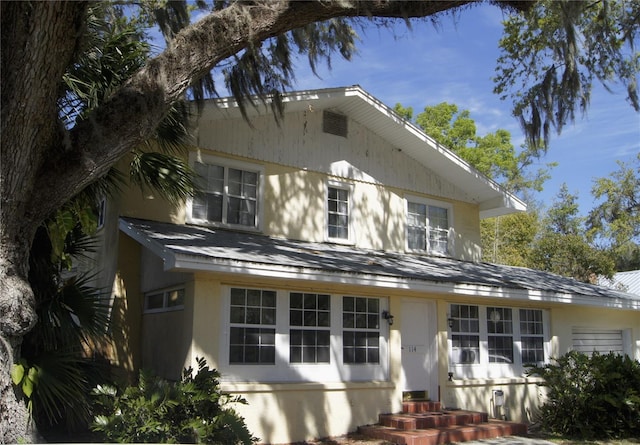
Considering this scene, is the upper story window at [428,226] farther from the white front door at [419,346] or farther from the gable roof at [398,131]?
the white front door at [419,346]

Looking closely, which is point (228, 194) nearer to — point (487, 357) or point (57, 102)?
point (57, 102)

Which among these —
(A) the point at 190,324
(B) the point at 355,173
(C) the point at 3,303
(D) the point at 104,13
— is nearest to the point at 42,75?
(C) the point at 3,303

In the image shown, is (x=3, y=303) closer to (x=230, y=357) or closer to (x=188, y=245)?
(x=188, y=245)

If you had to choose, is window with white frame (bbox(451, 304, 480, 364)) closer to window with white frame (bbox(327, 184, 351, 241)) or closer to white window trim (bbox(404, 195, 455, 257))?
white window trim (bbox(404, 195, 455, 257))

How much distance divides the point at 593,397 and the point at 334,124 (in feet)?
26.5

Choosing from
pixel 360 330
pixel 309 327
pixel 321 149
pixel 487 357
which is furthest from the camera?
pixel 321 149

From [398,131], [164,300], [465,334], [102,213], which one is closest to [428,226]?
[398,131]

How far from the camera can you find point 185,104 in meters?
9.97

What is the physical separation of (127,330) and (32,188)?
18.8 feet

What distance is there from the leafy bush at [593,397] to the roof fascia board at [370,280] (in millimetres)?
1554

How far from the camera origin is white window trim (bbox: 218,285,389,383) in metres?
9.98

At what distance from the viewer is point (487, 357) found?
1368 cm

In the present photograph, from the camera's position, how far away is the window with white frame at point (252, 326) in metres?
10.1

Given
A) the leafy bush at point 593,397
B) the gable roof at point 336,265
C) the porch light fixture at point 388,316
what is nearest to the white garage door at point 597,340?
the gable roof at point 336,265
